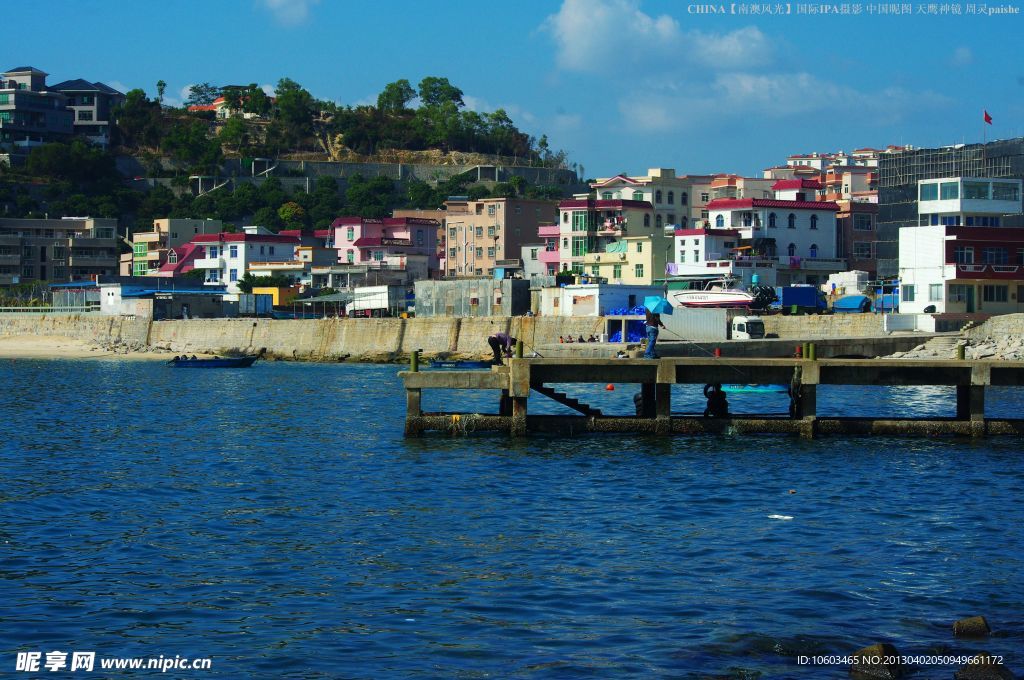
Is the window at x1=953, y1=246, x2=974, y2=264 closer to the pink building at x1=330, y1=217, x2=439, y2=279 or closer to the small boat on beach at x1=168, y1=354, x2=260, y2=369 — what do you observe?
the small boat on beach at x1=168, y1=354, x2=260, y2=369

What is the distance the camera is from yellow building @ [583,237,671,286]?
10119 centimetres

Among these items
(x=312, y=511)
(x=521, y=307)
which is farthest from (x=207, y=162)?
(x=312, y=511)

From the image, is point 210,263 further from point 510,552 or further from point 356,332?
point 510,552

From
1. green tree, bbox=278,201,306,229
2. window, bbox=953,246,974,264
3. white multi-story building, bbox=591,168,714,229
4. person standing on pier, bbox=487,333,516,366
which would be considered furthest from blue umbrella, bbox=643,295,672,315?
green tree, bbox=278,201,306,229

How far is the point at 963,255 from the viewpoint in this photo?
74875 mm

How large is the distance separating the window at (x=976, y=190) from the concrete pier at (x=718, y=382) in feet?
158

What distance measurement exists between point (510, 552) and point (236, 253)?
111245 mm

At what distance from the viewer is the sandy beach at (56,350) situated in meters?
97.6

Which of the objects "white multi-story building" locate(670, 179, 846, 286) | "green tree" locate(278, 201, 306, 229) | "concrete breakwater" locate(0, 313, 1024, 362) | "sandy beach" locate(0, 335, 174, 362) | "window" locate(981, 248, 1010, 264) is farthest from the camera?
"green tree" locate(278, 201, 306, 229)

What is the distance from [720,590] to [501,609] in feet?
11.5

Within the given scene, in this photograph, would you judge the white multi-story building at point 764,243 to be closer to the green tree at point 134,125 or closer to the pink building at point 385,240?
the pink building at point 385,240

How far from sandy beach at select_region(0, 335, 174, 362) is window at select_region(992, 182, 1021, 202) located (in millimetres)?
61573

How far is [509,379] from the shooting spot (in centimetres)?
3506

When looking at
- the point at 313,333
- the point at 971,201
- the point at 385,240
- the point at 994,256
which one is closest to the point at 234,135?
the point at 385,240
